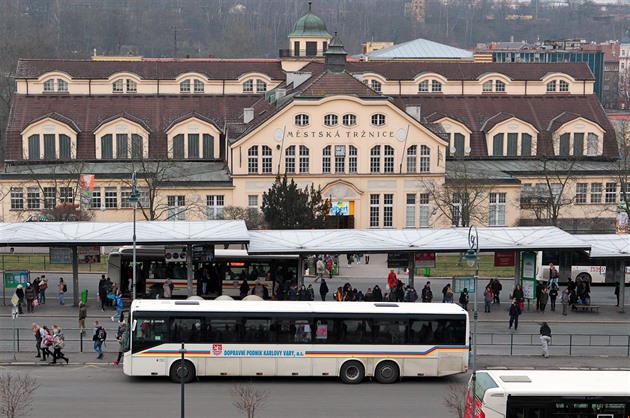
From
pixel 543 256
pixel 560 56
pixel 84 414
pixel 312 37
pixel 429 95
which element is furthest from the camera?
pixel 560 56

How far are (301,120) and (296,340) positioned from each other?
43299mm

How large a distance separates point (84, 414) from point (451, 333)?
477 inches

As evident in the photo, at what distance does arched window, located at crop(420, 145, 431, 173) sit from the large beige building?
0.31 ft

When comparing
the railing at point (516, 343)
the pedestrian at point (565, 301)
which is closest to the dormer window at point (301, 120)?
the pedestrian at point (565, 301)

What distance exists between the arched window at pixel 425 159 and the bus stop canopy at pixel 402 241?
28.3 metres

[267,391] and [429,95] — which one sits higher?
[429,95]

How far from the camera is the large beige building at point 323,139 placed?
82.6m

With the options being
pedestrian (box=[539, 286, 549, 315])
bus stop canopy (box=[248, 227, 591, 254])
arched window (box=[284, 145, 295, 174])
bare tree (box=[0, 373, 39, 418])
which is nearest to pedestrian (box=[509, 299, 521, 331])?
bus stop canopy (box=[248, 227, 591, 254])

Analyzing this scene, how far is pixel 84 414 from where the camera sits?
35.7 metres

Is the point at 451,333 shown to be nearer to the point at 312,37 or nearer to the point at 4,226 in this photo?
the point at 4,226

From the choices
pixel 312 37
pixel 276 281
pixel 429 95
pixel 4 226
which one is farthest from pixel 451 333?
pixel 312 37

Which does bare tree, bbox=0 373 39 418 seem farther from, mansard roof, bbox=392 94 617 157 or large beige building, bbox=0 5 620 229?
mansard roof, bbox=392 94 617 157

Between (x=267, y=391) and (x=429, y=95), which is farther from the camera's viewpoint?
(x=429, y=95)

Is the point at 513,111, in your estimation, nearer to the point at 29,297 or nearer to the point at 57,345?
the point at 29,297
